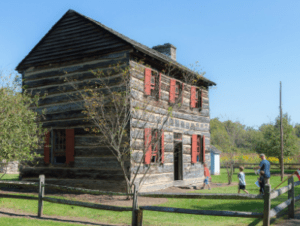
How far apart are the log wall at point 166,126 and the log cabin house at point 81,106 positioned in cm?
4

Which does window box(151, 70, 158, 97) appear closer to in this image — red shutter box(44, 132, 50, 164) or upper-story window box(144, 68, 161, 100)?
upper-story window box(144, 68, 161, 100)

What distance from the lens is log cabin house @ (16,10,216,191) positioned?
1300 centimetres

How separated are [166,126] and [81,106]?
4.05m

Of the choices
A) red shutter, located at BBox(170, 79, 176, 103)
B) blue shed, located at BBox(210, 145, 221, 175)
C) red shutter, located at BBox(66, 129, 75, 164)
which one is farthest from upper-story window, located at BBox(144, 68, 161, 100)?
blue shed, located at BBox(210, 145, 221, 175)

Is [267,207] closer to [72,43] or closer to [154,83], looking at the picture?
[154,83]

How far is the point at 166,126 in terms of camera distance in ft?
48.2

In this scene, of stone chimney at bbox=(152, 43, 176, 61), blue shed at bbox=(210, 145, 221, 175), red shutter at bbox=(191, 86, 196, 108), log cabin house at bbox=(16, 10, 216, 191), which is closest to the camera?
log cabin house at bbox=(16, 10, 216, 191)

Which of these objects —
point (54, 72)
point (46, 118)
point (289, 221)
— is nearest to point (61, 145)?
point (46, 118)

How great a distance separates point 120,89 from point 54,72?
13.8 ft

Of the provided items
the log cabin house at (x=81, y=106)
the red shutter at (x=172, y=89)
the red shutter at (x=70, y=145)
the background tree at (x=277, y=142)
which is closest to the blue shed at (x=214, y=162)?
the background tree at (x=277, y=142)

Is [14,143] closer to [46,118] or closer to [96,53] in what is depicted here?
[46,118]

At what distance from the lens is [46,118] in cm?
1475

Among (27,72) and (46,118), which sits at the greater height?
(27,72)

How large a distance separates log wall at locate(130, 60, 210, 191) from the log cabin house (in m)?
0.04
